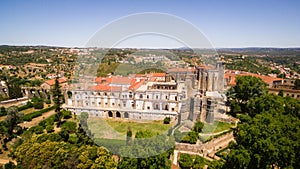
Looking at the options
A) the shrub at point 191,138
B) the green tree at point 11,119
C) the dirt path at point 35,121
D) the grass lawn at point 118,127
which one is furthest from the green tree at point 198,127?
the dirt path at point 35,121

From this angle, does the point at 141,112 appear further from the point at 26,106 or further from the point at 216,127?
the point at 26,106

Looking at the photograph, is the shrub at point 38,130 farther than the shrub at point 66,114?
No

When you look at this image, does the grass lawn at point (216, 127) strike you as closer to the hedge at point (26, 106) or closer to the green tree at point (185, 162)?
the green tree at point (185, 162)

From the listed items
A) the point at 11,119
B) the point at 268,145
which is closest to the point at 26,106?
the point at 11,119

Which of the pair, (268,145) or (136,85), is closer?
(268,145)

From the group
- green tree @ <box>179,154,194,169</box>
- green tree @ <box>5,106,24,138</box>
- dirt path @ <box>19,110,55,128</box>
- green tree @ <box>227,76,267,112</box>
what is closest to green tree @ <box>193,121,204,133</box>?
green tree @ <box>179,154,194,169</box>

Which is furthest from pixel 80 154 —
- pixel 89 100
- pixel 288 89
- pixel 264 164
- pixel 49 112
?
pixel 288 89
